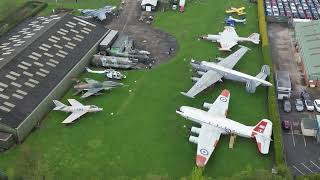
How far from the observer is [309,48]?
94188 millimetres

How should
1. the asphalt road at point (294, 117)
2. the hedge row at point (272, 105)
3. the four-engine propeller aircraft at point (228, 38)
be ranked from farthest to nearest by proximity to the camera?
the four-engine propeller aircraft at point (228, 38) → the asphalt road at point (294, 117) → the hedge row at point (272, 105)

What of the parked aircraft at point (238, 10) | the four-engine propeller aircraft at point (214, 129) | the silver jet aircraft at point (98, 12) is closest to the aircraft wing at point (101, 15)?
the silver jet aircraft at point (98, 12)

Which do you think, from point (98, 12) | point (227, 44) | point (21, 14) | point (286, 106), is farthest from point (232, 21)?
point (21, 14)

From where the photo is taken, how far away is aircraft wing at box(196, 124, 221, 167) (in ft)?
214

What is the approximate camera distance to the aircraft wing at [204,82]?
271ft

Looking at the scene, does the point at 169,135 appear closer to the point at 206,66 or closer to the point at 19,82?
the point at 206,66

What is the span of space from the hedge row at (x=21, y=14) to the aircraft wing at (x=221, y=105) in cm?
5620

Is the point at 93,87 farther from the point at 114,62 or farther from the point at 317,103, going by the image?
the point at 317,103

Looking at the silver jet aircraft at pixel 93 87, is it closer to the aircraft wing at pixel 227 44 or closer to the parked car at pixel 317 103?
the aircraft wing at pixel 227 44

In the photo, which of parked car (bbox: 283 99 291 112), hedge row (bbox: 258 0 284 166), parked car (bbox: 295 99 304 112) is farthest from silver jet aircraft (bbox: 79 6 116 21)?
parked car (bbox: 295 99 304 112)

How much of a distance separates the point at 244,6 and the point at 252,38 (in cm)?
2666

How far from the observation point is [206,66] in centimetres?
8925

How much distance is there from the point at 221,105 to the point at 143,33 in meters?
40.5

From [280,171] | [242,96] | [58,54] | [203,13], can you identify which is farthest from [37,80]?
[203,13]
